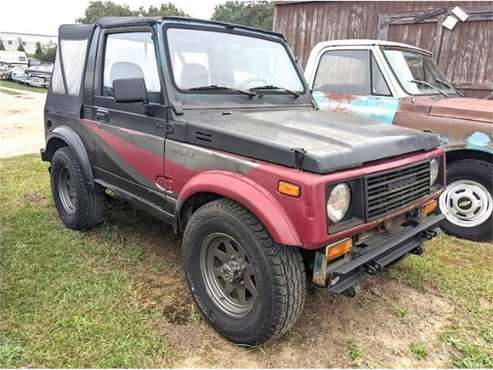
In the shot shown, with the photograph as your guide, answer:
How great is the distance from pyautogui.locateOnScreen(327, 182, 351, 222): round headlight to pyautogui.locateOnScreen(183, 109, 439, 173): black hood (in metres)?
0.12

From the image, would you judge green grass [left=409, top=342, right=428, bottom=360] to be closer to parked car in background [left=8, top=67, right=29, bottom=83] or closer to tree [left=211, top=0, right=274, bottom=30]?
parked car in background [left=8, top=67, right=29, bottom=83]

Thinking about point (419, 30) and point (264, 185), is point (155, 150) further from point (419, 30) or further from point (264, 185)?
point (419, 30)

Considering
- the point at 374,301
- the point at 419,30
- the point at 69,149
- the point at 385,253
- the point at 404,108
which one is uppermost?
the point at 419,30

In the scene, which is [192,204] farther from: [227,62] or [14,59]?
[14,59]

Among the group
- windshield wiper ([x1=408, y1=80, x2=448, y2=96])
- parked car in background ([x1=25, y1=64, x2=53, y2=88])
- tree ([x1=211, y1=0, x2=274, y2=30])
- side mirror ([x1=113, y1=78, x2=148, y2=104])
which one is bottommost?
side mirror ([x1=113, y1=78, x2=148, y2=104])

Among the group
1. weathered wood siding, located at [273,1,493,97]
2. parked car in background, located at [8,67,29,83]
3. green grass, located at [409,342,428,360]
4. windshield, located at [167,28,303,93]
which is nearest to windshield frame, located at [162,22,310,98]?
windshield, located at [167,28,303,93]

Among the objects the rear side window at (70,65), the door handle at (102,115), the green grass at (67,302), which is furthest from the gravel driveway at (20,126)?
the door handle at (102,115)

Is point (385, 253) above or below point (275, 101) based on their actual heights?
below

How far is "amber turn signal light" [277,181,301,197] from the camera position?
225 cm

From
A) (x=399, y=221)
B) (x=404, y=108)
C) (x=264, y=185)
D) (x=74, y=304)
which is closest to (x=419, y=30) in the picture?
(x=404, y=108)

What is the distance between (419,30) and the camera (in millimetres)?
8383

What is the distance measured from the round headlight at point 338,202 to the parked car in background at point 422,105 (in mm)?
2540

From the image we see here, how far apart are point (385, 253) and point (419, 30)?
708 centimetres

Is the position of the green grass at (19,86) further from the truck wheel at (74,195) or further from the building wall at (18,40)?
the building wall at (18,40)
